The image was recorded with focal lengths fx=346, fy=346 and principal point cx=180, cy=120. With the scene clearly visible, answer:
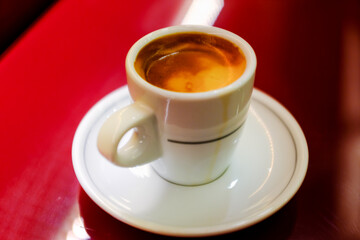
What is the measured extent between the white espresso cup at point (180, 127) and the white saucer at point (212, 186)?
0.12 feet

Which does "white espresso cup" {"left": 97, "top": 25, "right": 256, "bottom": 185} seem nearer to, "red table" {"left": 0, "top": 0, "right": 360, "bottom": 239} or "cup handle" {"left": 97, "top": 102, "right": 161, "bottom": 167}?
"cup handle" {"left": 97, "top": 102, "right": 161, "bottom": 167}

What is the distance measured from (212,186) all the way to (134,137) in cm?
18

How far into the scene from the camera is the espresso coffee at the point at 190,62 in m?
0.66

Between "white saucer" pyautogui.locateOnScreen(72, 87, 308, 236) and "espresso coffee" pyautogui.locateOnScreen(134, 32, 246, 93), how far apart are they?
161mm

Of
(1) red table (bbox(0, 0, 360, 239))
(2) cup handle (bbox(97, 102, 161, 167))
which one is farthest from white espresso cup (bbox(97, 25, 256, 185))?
(1) red table (bbox(0, 0, 360, 239))

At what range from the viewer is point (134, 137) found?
627 mm

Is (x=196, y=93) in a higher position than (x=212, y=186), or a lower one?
higher

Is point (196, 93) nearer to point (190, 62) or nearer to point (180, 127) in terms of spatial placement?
point (180, 127)

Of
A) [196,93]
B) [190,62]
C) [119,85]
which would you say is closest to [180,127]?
[196,93]

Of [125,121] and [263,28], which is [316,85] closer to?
[263,28]

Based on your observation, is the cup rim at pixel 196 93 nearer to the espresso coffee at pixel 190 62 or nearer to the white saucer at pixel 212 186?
the espresso coffee at pixel 190 62

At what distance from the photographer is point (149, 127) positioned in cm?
59

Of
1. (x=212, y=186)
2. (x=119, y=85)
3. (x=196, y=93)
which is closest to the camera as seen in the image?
(x=196, y=93)

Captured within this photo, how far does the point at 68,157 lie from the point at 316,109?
0.59 metres
